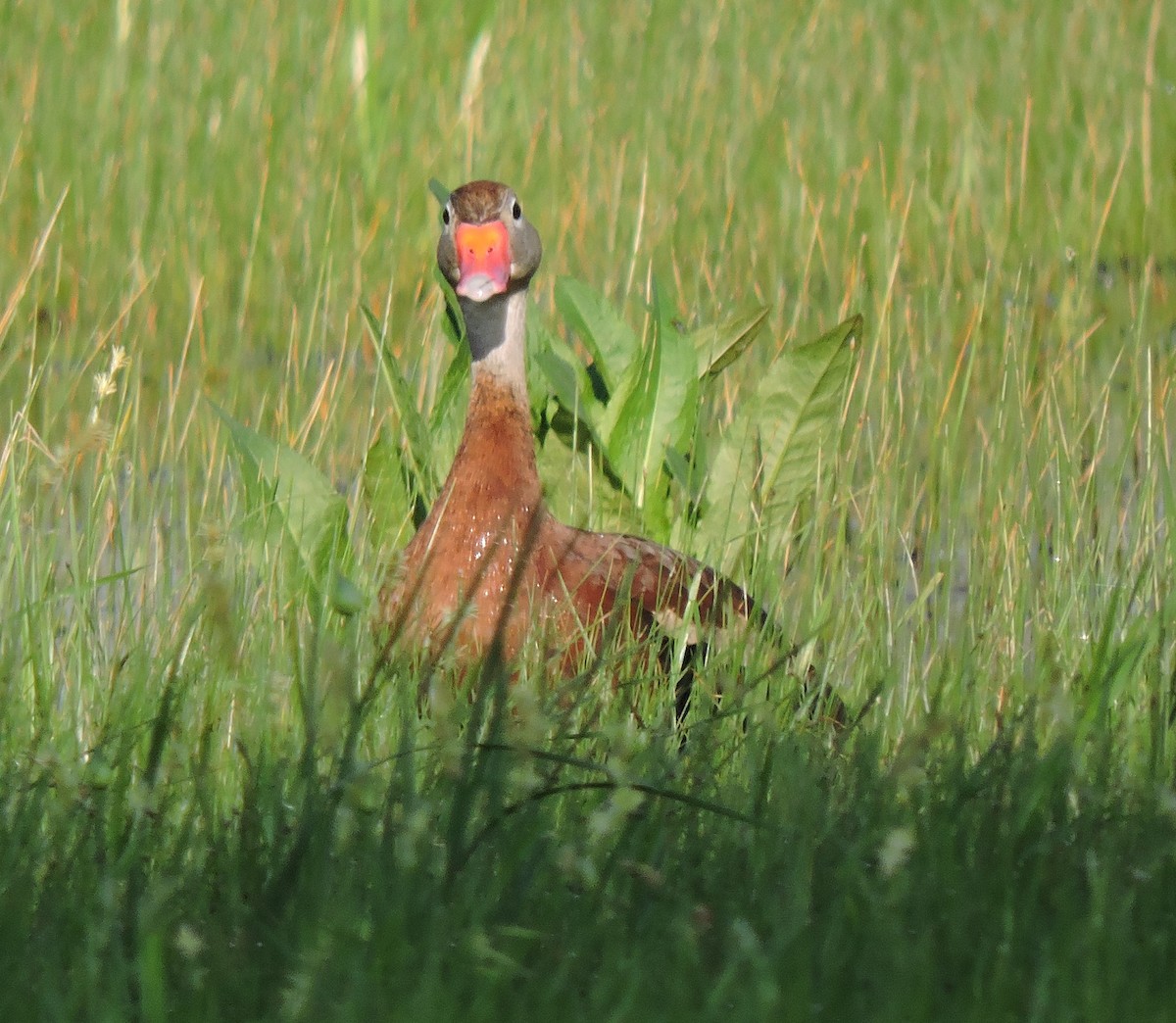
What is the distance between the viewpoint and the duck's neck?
348 centimetres

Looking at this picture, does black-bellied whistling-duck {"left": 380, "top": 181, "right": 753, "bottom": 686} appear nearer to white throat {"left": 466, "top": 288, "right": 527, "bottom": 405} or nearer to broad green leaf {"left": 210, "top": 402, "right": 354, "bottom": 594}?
white throat {"left": 466, "top": 288, "right": 527, "bottom": 405}

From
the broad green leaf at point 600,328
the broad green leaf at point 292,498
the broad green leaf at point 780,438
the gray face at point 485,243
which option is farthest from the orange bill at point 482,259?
the broad green leaf at point 780,438

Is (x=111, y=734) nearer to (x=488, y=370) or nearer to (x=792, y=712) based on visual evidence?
(x=792, y=712)

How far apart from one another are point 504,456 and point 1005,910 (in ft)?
5.58

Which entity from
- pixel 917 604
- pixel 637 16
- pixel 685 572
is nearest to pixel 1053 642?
pixel 917 604

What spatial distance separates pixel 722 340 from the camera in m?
3.80

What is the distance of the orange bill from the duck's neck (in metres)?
0.09

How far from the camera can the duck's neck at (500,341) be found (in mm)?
3477

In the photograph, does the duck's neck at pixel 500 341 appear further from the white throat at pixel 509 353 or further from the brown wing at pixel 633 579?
the brown wing at pixel 633 579

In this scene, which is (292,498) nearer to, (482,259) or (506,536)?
(506,536)

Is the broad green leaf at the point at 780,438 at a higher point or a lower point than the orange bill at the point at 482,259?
→ lower

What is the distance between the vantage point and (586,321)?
3764mm

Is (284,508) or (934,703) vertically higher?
(284,508)

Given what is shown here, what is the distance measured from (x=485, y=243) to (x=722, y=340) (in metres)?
0.61
